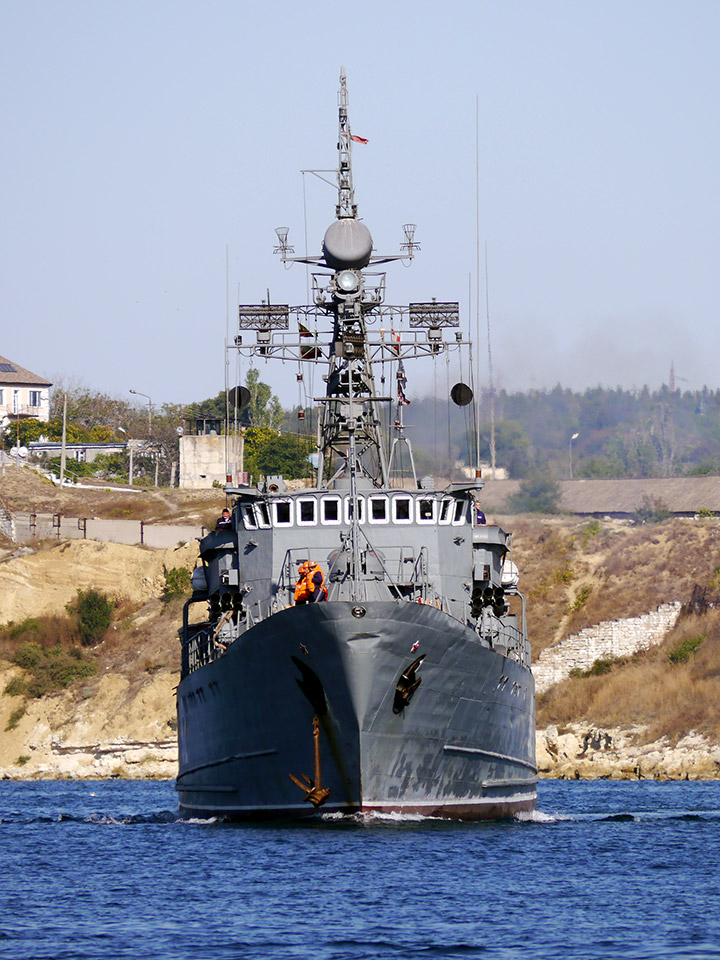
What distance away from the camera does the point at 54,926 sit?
25.1 metres

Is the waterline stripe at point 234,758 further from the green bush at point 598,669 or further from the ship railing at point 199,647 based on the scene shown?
the green bush at point 598,669

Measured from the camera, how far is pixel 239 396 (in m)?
43.5

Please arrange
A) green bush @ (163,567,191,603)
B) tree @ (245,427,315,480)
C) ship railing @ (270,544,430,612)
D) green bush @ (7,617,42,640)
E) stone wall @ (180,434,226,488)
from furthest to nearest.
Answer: stone wall @ (180,434,226,488)
tree @ (245,427,315,480)
green bush @ (7,617,42,640)
green bush @ (163,567,191,603)
ship railing @ (270,544,430,612)

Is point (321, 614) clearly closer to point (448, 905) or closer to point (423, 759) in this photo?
point (423, 759)

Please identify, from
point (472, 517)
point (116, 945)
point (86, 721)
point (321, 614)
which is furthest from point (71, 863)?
point (86, 721)

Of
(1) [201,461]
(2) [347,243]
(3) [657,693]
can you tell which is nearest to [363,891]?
(2) [347,243]

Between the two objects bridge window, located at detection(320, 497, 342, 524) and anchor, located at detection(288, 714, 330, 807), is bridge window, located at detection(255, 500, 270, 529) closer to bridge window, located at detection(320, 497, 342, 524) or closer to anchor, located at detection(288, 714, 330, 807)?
bridge window, located at detection(320, 497, 342, 524)

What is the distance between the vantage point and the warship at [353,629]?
109 feet

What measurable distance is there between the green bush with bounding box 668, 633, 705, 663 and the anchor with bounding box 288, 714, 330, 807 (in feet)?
187

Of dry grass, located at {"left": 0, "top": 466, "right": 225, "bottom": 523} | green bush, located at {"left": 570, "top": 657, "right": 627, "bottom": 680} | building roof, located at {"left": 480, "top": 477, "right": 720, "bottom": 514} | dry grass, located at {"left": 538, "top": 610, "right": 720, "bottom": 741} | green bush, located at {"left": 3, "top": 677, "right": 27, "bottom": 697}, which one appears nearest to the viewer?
dry grass, located at {"left": 538, "top": 610, "right": 720, "bottom": 741}

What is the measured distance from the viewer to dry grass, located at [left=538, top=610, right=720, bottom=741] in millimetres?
80000

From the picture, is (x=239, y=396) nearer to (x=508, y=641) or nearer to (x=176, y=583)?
(x=508, y=641)

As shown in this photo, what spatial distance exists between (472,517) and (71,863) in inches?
560

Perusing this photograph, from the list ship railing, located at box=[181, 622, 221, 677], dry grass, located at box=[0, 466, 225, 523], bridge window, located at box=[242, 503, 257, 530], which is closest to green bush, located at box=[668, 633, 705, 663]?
dry grass, located at box=[0, 466, 225, 523]
